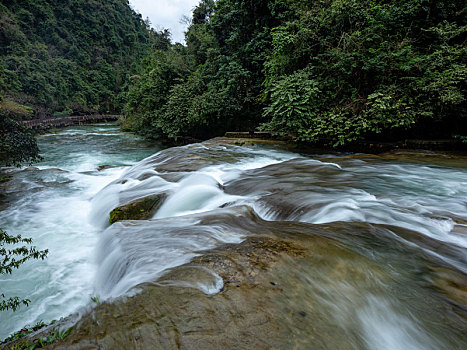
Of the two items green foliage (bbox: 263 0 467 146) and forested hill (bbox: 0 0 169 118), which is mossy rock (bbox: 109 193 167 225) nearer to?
green foliage (bbox: 263 0 467 146)

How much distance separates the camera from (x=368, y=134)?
29.7 feet

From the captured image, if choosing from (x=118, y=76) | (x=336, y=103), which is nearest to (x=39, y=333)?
(x=336, y=103)

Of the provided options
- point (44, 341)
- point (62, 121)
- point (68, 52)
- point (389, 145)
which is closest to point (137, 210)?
point (44, 341)

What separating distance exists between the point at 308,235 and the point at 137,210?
3.02m

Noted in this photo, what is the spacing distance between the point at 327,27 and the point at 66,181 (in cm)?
1090

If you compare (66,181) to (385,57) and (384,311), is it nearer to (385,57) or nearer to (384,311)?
(384,311)

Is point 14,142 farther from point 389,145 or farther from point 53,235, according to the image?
point 389,145

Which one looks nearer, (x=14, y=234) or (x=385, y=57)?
(x=14, y=234)

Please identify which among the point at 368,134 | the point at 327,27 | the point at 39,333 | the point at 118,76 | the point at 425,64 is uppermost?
the point at 118,76

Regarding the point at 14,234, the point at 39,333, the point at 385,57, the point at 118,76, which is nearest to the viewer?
the point at 39,333

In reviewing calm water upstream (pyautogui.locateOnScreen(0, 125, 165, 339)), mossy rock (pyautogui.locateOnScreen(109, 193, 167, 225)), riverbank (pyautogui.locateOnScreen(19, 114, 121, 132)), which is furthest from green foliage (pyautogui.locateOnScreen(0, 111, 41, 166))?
riverbank (pyautogui.locateOnScreen(19, 114, 121, 132))

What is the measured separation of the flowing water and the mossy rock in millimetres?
135

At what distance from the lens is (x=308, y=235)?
8.56 ft

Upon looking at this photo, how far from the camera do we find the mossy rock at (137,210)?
164 inches
